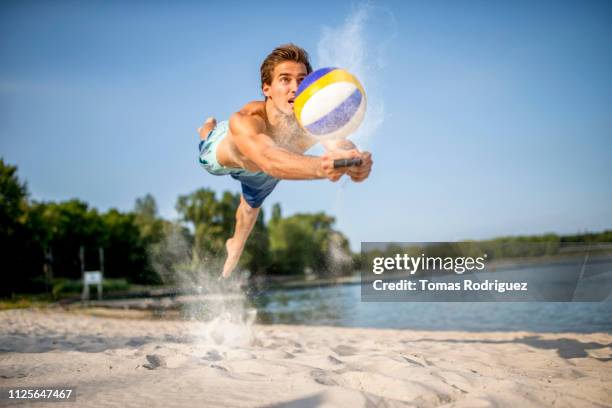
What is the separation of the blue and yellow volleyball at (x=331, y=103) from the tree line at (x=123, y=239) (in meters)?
18.2

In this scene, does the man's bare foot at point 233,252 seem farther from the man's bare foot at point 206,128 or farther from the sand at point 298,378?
the man's bare foot at point 206,128

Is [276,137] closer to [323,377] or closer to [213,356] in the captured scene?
[323,377]

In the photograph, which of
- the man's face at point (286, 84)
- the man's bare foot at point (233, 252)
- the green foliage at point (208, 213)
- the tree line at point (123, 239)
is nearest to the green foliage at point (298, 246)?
the tree line at point (123, 239)

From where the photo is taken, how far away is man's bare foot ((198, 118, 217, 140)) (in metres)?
5.74

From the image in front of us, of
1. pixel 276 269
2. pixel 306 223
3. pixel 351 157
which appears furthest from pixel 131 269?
pixel 351 157

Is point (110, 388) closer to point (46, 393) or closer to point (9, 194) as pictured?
point (46, 393)

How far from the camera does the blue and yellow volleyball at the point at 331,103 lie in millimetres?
3451

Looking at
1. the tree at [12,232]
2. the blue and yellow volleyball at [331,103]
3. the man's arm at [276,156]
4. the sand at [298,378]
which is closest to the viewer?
the man's arm at [276,156]

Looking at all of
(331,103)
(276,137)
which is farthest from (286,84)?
(331,103)

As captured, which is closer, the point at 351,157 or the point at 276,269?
the point at 351,157

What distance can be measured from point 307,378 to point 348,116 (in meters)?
2.22

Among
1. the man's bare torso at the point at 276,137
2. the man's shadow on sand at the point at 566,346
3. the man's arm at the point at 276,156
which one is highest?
the man's bare torso at the point at 276,137

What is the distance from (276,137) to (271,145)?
949mm

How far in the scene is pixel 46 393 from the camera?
11.0 ft
